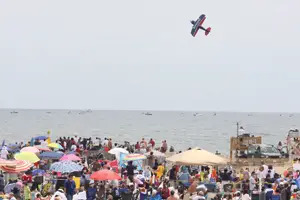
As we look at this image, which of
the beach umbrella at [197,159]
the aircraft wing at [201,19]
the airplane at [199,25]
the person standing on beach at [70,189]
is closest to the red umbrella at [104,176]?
the person standing on beach at [70,189]

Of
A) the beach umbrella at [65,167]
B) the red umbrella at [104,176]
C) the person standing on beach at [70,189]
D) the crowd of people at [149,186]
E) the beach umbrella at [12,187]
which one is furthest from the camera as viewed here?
the beach umbrella at [65,167]

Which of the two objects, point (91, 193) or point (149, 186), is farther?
point (149, 186)

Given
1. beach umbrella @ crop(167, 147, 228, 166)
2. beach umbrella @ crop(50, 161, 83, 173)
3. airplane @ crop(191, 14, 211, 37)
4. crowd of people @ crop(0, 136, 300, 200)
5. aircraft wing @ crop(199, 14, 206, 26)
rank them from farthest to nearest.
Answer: aircraft wing @ crop(199, 14, 206, 26) → airplane @ crop(191, 14, 211, 37) → beach umbrella @ crop(167, 147, 228, 166) → beach umbrella @ crop(50, 161, 83, 173) → crowd of people @ crop(0, 136, 300, 200)

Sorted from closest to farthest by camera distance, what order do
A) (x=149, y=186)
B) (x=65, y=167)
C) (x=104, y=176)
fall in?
1. (x=104, y=176)
2. (x=149, y=186)
3. (x=65, y=167)

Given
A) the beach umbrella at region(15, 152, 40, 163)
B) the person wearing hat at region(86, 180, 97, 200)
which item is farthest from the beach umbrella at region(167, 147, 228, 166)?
the beach umbrella at region(15, 152, 40, 163)

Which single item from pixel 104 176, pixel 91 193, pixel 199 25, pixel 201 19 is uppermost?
pixel 201 19

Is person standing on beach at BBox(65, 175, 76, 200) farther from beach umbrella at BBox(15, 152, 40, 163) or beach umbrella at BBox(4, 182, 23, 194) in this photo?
beach umbrella at BBox(15, 152, 40, 163)

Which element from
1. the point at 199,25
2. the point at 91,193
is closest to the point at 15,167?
the point at 91,193

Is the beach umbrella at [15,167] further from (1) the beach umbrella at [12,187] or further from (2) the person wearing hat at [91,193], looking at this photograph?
(2) the person wearing hat at [91,193]

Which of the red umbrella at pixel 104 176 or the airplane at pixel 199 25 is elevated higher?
the airplane at pixel 199 25

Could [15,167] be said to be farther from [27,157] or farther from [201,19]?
[201,19]

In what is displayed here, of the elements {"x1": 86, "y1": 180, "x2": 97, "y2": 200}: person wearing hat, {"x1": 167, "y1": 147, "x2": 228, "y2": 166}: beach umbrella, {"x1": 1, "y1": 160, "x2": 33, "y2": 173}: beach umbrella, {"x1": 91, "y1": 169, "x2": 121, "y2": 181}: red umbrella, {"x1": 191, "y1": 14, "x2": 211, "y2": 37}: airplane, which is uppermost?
{"x1": 191, "y1": 14, "x2": 211, "y2": 37}: airplane

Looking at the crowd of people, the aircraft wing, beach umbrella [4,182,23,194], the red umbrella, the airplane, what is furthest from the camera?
the aircraft wing

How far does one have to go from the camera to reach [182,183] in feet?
58.7
